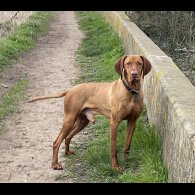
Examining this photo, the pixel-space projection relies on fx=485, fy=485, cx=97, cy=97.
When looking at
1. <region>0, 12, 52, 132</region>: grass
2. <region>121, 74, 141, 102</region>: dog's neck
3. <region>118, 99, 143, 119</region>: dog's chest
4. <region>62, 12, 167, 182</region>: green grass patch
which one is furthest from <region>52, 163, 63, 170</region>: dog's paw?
<region>0, 12, 52, 132</region>: grass

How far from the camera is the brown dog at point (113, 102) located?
5.73m

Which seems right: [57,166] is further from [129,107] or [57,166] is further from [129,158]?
[129,107]

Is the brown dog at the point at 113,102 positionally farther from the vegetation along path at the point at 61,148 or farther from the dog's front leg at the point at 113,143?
the vegetation along path at the point at 61,148

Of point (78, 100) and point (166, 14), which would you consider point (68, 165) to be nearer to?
point (78, 100)

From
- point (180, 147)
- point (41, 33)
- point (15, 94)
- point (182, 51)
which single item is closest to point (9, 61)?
point (15, 94)

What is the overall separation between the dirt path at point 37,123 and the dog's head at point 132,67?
55.4 inches

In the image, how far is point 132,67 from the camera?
18.5 ft

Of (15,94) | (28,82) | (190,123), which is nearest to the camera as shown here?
(190,123)

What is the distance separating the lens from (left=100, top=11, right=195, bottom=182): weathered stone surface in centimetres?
417

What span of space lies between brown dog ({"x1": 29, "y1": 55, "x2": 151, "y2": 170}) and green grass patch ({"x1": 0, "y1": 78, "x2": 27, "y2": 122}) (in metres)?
2.18

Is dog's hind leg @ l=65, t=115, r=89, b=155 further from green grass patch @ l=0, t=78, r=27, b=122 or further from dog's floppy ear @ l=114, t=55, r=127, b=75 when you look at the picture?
green grass patch @ l=0, t=78, r=27, b=122

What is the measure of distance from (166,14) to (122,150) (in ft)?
30.0

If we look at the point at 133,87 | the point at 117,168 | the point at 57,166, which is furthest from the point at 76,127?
the point at 133,87

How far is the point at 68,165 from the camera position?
6.24 metres
